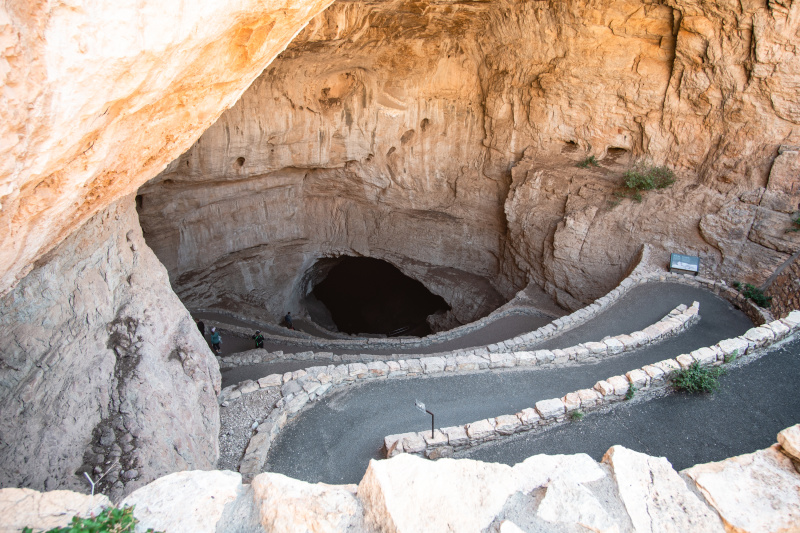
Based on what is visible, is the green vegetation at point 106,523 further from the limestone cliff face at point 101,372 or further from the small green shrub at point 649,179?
the small green shrub at point 649,179

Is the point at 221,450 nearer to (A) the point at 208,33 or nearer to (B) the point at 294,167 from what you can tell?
(A) the point at 208,33

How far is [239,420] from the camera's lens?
6.71 meters

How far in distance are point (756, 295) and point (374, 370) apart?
8641 mm

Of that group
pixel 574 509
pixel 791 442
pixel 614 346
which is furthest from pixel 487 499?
pixel 614 346

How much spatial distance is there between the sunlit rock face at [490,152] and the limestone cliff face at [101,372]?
615 cm

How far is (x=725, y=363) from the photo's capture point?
7340 millimetres

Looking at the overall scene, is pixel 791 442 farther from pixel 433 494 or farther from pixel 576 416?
pixel 433 494

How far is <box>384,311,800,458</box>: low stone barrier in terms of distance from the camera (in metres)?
6.19

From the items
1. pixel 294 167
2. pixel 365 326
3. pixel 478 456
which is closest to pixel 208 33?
pixel 478 456

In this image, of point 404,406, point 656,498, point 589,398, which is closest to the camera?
point 656,498

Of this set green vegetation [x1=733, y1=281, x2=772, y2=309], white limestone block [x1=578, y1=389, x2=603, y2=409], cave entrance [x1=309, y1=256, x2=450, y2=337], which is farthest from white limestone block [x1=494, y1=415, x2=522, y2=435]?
cave entrance [x1=309, y1=256, x2=450, y2=337]

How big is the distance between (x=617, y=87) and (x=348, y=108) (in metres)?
7.82

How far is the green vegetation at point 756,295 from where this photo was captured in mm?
9891

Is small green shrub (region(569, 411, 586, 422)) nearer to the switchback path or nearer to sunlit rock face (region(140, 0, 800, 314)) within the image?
the switchback path
